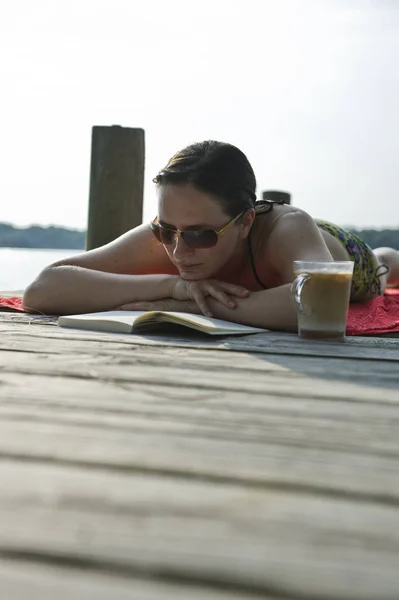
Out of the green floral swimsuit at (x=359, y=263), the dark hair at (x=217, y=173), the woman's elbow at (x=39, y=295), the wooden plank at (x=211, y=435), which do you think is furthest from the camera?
the green floral swimsuit at (x=359, y=263)

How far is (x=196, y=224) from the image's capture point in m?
2.85

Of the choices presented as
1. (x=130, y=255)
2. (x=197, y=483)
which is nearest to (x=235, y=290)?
(x=130, y=255)

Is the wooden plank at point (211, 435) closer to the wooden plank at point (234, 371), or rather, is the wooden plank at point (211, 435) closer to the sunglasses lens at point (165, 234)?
the wooden plank at point (234, 371)

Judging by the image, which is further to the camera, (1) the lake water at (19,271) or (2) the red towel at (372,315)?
(1) the lake water at (19,271)

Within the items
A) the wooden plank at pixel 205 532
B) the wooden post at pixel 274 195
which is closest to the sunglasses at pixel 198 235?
the wooden plank at pixel 205 532

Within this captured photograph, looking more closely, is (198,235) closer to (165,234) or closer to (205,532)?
(165,234)

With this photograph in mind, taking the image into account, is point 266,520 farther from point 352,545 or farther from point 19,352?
point 19,352

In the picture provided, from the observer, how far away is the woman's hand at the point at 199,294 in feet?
8.94

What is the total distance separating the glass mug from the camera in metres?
2.35

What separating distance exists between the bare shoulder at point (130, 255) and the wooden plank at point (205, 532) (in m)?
2.45

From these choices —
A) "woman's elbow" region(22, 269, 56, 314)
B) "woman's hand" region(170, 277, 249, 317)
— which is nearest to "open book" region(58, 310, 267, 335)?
"woman's hand" region(170, 277, 249, 317)

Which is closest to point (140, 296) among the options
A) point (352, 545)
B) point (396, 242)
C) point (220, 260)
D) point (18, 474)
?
point (220, 260)

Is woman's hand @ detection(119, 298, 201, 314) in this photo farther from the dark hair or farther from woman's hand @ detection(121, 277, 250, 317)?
the dark hair

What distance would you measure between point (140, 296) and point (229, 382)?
1.43 metres
